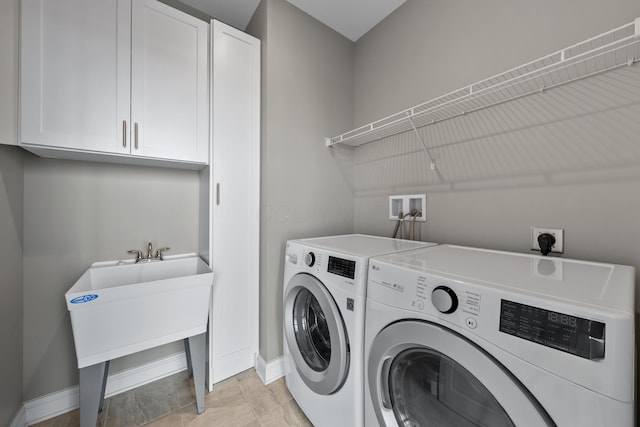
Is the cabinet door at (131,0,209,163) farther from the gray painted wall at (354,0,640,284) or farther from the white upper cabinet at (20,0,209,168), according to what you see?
the gray painted wall at (354,0,640,284)

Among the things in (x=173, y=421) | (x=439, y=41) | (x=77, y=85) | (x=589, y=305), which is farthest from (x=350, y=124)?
(x=173, y=421)

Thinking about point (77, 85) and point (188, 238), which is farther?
point (188, 238)

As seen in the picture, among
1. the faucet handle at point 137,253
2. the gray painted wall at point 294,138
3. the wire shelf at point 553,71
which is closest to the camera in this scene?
the wire shelf at point 553,71

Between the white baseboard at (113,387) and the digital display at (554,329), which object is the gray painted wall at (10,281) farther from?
the digital display at (554,329)

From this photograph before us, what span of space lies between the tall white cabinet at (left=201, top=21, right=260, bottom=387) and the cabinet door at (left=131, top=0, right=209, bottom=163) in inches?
3.4

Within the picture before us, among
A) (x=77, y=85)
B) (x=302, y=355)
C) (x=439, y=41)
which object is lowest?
(x=302, y=355)

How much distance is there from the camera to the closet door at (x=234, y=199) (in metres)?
1.59

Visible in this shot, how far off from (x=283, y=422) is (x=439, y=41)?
8.10ft

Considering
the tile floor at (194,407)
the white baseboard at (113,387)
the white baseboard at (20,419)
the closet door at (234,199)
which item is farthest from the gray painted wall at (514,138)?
the white baseboard at (20,419)

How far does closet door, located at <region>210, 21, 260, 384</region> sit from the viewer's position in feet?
5.23

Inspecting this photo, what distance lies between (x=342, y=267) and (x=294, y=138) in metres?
1.14

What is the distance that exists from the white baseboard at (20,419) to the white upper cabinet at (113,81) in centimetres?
136

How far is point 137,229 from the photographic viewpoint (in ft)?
5.31

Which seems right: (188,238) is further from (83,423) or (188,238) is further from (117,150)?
(83,423)
